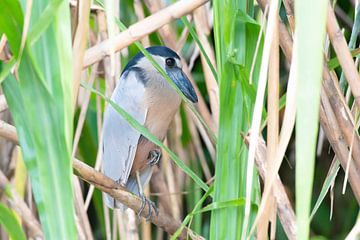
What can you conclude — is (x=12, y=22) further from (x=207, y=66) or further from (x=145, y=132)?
(x=207, y=66)

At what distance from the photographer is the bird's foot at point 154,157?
62.3 inches

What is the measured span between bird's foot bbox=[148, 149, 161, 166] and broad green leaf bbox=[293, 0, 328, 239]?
111cm

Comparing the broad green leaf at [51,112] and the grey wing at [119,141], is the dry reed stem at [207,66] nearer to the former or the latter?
the grey wing at [119,141]

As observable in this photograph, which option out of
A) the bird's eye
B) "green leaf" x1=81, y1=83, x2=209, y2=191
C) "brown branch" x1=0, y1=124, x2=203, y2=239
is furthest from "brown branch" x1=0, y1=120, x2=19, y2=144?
the bird's eye

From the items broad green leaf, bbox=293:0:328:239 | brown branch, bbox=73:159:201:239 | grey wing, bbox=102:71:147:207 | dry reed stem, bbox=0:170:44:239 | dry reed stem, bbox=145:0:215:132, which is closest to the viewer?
broad green leaf, bbox=293:0:328:239

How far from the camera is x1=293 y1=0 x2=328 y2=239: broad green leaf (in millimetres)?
459

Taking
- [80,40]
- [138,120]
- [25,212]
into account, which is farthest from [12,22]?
[138,120]

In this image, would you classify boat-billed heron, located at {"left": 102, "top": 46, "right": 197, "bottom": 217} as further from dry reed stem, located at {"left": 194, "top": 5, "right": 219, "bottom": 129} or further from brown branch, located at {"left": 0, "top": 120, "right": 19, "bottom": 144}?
brown branch, located at {"left": 0, "top": 120, "right": 19, "bottom": 144}

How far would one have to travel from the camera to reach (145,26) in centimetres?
96

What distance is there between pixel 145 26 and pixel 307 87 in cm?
53

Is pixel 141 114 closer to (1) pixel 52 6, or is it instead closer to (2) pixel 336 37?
(2) pixel 336 37

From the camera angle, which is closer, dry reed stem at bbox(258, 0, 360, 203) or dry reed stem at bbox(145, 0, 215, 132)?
dry reed stem at bbox(258, 0, 360, 203)

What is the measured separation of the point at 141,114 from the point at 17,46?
1012 mm

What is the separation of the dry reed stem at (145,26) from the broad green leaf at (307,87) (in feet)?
1.59
